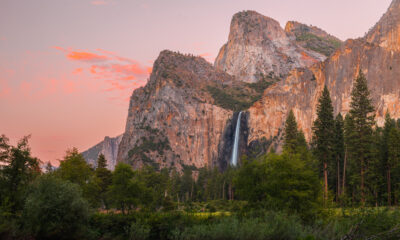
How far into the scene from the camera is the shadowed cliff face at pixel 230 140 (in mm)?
163100

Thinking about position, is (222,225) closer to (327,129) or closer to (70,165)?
(70,165)

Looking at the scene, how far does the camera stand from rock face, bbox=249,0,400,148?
9294cm

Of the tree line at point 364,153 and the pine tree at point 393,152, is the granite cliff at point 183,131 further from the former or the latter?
the pine tree at point 393,152

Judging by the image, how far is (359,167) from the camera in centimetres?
4303

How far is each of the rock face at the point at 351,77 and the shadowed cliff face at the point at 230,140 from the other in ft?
60.4

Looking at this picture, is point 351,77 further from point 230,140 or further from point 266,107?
point 230,140

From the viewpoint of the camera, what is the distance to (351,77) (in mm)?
104500

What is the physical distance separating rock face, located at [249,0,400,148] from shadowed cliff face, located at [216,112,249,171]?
18.4m

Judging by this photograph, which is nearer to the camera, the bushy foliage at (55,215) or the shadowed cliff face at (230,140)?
the bushy foliage at (55,215)

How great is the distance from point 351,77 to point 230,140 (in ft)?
258

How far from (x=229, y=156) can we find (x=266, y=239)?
151 m

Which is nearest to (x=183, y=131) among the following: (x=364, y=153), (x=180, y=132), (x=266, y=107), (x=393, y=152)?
(x=180, y=132)

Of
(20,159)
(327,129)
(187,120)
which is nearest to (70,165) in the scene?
(20,159)

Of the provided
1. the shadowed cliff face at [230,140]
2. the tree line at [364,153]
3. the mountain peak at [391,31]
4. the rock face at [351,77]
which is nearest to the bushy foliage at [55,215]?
the tree line at [364,153]
